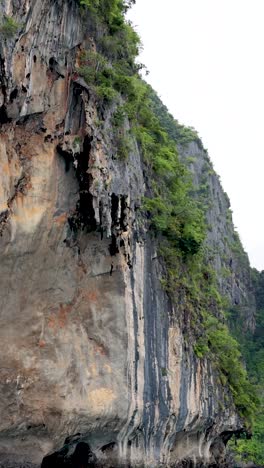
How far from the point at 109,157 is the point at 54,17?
3.43m

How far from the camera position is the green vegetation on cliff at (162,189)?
1412cm

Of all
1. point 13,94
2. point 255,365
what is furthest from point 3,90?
point 255,365

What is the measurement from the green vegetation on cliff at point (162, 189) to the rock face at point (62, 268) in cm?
65

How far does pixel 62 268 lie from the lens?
13023 mm

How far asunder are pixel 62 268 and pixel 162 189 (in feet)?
21.4

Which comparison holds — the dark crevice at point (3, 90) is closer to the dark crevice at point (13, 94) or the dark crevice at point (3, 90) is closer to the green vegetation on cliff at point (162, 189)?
Result: the dark crevice at point (13, 94)

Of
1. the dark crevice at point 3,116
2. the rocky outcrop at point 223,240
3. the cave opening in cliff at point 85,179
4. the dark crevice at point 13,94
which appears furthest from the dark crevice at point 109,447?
the rocky outcrop at point 223,240

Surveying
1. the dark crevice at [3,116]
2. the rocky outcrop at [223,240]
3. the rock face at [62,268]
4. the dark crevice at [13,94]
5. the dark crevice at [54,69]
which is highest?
the rocky outcrop at [223,240]

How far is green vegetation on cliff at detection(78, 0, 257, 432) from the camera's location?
1412 centimetres

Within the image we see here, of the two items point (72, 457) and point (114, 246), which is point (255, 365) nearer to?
point (72, 457)

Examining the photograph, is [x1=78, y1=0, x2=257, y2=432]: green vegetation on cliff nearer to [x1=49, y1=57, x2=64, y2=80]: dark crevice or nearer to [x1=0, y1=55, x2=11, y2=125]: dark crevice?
[x1=49, y1=57, x2=64, y2=80]: dark crevice

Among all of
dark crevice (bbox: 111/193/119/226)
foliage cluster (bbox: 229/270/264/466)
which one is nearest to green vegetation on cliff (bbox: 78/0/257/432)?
dark crevice (bbox: 111/193/119/226)

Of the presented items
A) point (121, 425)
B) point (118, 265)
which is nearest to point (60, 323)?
point (118, 265)

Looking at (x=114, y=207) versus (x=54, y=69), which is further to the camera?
(x=114, y=207)
